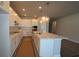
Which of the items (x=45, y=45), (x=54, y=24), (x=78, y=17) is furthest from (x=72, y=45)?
(x=54, y=24)

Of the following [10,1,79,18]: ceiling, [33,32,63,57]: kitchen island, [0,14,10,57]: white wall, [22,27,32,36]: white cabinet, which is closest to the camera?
[0,14,10,57]: white wall

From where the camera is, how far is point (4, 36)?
3541 millimetres

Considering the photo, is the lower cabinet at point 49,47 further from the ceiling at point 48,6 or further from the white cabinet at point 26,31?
the white cabinet at point 26,31

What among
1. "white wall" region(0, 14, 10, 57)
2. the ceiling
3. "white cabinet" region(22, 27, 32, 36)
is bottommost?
"white cabinet" region(22, 27, 32, 36)

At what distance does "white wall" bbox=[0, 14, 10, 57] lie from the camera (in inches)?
138

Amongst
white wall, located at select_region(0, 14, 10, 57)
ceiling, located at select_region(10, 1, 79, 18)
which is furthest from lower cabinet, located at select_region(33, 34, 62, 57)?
ceiling, located at select_region(10, 1, 79, 18)

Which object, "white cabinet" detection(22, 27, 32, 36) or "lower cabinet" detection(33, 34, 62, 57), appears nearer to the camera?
"lower cabinet" detection(33, 34, 62, 57)

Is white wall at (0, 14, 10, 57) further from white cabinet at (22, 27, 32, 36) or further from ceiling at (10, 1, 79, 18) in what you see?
white cabinet at (22, 27, 32, 36)

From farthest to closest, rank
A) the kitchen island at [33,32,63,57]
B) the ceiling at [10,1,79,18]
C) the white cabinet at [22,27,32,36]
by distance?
the white cabinet at [22,27,32,36], the ceiling at [10,1,79,18], the kitchen island at [33,32,63,57]

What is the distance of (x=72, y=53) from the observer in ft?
4.06

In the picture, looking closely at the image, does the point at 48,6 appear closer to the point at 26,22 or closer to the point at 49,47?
the point at 49,47

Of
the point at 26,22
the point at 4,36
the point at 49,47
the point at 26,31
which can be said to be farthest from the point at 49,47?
the point at 26,22

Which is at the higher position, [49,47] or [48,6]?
[48,6]

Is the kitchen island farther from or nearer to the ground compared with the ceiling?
nearer to the ground
